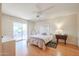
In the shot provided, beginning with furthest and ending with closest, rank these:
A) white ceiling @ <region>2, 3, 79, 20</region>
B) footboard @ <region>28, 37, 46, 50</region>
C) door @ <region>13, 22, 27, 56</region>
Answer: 1. footboard @ <region>28, 37, 46, 50</region>
2. door @ <region>13, 22, 27, 56</region>
3. white ceiling @ <region>2, 3, 79, 20</region>

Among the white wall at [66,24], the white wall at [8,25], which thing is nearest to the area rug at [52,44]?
the white wall at [66,24]

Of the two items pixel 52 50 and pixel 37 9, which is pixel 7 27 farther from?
pixel 52 50

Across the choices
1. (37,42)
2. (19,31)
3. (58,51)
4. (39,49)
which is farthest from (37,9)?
(58,51)

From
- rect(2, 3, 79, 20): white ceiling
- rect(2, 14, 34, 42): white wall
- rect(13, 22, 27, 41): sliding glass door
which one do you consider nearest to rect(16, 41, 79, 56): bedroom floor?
rect(13, 22, 27, 41): sliding glass door

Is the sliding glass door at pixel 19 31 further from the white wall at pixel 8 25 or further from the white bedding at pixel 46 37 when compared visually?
the white bedding at pixel 46 37

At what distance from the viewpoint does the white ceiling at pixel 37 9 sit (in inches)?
63.8

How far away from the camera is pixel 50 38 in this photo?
1975 mm

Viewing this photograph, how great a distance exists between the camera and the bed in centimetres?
194

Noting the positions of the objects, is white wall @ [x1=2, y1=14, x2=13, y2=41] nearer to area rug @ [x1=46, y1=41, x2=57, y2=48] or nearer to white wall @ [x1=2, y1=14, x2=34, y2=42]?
white wall @ [x1=2, y1=14, x2=34, y2=42]

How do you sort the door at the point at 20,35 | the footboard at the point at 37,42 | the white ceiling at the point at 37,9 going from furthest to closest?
the footboard at the point at 37,42 → the door at the point at 20,35 → the white ceiling at the point at 37,9

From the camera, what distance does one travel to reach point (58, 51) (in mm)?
1773

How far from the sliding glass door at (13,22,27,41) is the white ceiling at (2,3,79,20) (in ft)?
0.64

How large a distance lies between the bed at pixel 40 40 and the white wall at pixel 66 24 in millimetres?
173

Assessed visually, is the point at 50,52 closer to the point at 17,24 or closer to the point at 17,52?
the point at 17,52
